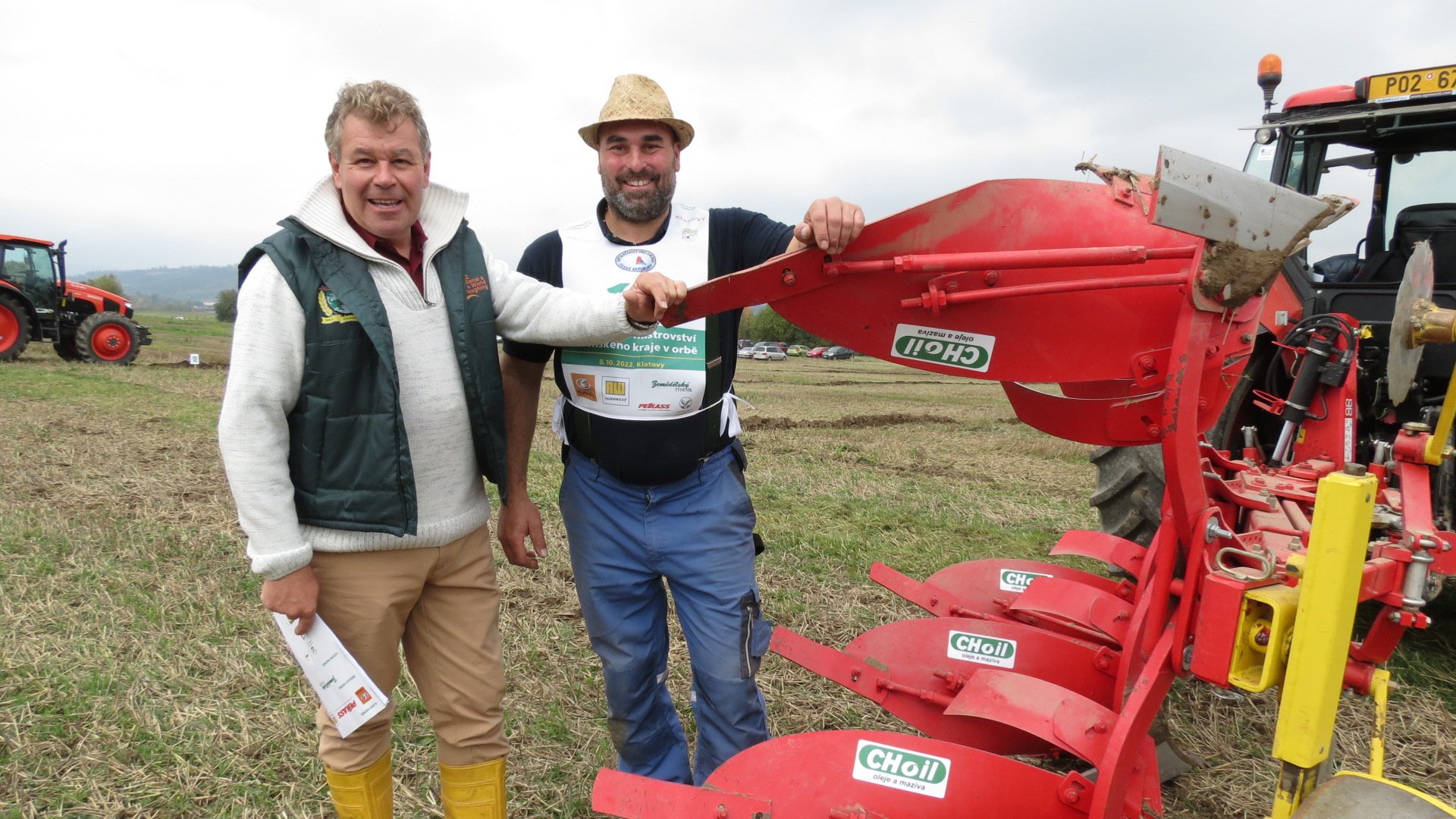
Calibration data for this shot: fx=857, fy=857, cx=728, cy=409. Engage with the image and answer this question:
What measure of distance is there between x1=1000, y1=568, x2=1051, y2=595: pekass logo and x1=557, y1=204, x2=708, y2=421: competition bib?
5.14 feet

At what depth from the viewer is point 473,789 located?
2.45 m

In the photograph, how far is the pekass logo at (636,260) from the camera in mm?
2643

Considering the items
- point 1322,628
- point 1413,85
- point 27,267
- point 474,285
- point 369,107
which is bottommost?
point 1322,628

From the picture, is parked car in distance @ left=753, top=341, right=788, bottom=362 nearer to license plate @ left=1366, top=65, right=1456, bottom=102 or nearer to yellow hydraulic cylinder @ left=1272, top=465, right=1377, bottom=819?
license plate @ left=1366, top=65, right=1456, bottom=102

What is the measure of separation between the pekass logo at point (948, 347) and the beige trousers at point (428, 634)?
4.45 feet

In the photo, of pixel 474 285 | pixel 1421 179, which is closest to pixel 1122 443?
pixel 474 285

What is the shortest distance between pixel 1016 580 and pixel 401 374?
242 centimetres

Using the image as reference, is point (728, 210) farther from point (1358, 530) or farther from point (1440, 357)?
point (1440, 357)

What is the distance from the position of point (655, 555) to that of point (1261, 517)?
1967 millimetres

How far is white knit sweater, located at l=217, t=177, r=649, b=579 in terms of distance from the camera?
204 centimetres

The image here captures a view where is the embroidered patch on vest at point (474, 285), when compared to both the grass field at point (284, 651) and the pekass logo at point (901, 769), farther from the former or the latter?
the grass field at point (284, 651)

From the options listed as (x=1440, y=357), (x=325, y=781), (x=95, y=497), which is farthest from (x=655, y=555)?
(x=95, y=497)

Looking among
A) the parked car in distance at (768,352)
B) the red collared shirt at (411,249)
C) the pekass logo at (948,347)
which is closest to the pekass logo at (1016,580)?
the pekass logo at (948,347)

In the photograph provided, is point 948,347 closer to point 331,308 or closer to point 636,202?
point 636,202
